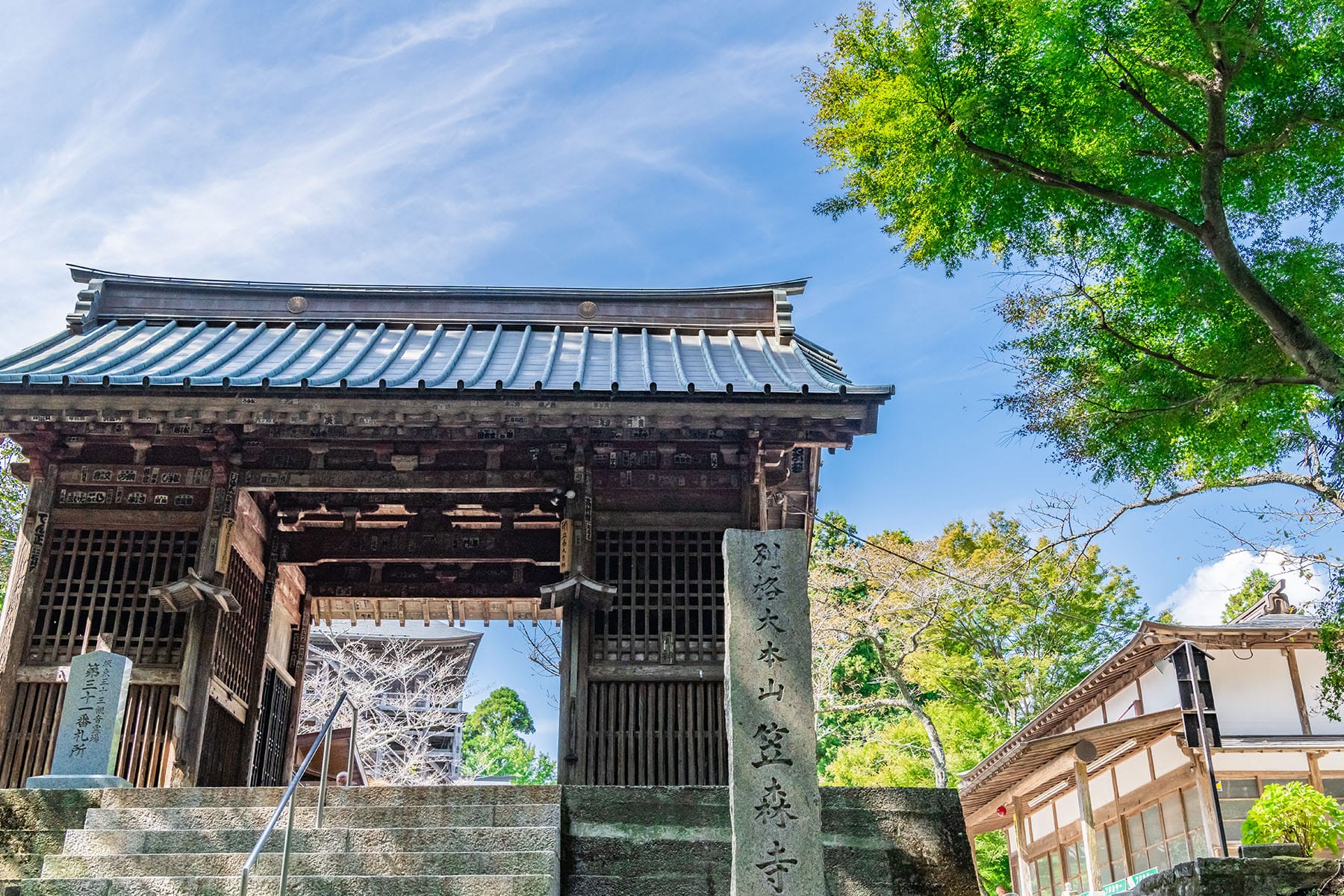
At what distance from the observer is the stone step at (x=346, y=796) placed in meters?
8.14

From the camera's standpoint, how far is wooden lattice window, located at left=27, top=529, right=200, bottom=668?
35.6ft

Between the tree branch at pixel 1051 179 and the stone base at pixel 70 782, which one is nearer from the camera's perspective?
the tree branch at pixel 1051 179

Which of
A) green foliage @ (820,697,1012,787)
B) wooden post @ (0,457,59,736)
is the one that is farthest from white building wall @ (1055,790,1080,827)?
wooden post @ (0,457,59,736)

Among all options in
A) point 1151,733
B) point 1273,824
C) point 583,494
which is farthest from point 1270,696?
point 583,494

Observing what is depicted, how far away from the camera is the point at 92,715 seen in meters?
9.20

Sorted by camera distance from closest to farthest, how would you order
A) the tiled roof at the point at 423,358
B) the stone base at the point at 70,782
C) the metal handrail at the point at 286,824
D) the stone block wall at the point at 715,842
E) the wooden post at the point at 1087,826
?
1. the metal handrail at the point at 286,824
2. the stone block wall at the point at 715,842
3. the stone base at the point at 70,782
4. the tiled roof at the point at 423,358
5. the wooden post at the point at 1087,826

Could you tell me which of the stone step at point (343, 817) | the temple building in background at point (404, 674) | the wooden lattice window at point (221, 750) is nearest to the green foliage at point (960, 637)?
the temple building in background at point (404, 674)

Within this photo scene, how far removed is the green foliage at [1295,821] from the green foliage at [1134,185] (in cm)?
288

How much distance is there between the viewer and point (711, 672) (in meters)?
10.9

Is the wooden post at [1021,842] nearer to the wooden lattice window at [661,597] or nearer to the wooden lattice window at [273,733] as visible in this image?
the wooden lattice window at [661,597]

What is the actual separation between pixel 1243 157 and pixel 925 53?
2.67 meters

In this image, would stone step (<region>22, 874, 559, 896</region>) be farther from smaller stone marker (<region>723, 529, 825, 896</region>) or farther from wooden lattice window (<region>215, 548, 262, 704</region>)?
wooden lattice window (<region>215, 548, 262, 704</region>)

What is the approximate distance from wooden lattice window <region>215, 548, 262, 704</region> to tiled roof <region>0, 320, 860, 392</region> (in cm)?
207

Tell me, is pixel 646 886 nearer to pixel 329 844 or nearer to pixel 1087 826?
pixel 329 844
